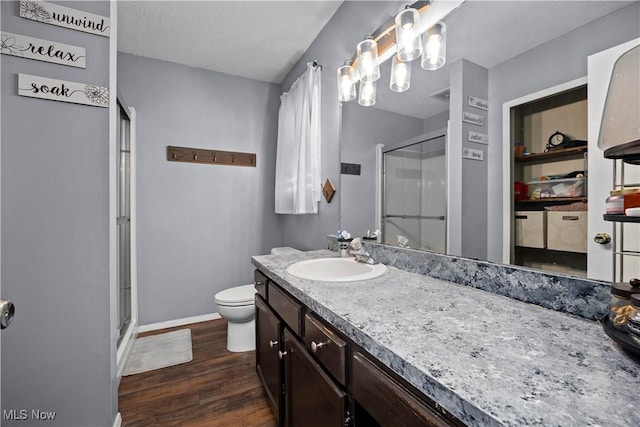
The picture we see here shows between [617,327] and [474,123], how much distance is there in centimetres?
75

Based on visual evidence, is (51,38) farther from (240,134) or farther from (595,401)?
(595,401)

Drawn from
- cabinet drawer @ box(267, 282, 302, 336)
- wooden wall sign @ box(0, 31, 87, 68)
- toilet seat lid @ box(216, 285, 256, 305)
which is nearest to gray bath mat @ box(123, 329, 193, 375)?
toilet seat lid @ box(216, 285, 256, 305)

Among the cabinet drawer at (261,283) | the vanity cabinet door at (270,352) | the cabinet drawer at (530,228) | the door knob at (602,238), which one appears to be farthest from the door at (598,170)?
the cabinet drawer at (261,283)

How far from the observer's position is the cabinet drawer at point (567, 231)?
75 cm

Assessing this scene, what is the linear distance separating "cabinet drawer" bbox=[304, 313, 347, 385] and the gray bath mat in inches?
63.9

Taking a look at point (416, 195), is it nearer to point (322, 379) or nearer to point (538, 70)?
point (538, 70)

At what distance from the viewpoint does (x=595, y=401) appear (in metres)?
0.40

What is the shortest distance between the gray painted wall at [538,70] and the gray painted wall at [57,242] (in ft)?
5.52

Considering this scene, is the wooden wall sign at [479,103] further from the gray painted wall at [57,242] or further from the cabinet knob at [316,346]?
the gray painted wall at [57,242]

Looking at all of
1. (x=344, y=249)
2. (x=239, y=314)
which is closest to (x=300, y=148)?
(x=344, y=249)

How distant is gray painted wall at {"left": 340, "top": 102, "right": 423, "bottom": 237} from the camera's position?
1.46 metres

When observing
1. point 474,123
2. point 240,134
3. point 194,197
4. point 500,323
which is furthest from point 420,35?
point 194,197

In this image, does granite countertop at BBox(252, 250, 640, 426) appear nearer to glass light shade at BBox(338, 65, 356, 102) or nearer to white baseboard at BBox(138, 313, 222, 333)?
glass light shade at BBox(338, 65, 356, 102)

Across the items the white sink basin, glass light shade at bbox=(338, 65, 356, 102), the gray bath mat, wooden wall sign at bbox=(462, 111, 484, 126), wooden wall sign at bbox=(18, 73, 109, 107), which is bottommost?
the gray bath mat
